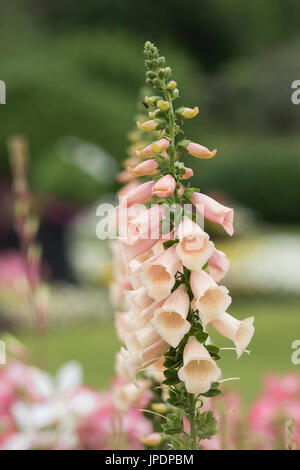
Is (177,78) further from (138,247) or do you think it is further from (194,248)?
(194,248)

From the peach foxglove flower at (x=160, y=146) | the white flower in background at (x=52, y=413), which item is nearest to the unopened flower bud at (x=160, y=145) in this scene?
the peach foxglove flower at (x=160, y=146)

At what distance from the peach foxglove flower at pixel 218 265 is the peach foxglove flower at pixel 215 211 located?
46mm

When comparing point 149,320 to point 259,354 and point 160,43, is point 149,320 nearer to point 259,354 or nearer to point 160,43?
point 259,354

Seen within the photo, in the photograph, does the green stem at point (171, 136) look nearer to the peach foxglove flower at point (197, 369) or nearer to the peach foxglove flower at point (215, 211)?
the peach foxglove flower at point (215, 211)

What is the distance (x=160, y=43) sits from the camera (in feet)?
80.2

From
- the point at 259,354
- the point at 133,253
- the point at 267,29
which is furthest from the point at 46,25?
the point at 133,253

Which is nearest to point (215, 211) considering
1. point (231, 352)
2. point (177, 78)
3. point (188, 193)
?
point (188, 193)

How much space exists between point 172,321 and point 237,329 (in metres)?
0.13

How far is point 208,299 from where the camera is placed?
1.15 metres

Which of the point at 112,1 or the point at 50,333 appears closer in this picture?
the point at 50,333

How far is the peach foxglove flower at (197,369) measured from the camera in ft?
3.65

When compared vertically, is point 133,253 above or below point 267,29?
below

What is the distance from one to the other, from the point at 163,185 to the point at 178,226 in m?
0.07
